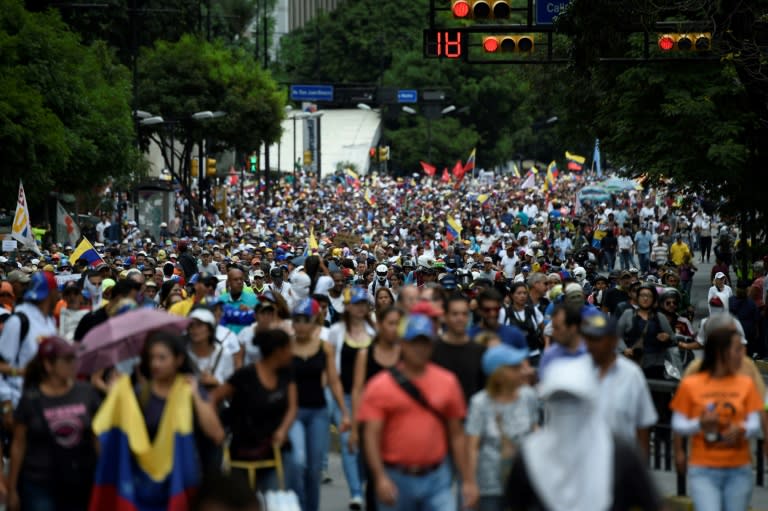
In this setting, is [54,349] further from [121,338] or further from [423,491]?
[423,491]

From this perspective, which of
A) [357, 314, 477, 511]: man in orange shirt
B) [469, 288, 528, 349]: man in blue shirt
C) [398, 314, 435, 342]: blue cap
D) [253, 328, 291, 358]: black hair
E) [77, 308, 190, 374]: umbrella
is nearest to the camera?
[357, 314, 477, 511]: man in orange shirt

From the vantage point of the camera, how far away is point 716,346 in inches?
323

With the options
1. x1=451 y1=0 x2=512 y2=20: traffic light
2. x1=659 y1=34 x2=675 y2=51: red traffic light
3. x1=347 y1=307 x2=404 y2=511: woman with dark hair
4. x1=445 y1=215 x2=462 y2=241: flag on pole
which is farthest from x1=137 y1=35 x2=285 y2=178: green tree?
x1=347 y1=307 x2=404 y2=511: woman with dark hair

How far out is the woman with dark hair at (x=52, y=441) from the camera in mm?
8086

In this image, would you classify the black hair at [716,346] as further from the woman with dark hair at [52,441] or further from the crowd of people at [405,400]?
the woman with dark hair at [52,441]

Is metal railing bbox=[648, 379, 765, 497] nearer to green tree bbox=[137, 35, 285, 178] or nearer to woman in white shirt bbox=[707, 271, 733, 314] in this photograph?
woman in white shirt bbox=[707, 271, 733, 314]

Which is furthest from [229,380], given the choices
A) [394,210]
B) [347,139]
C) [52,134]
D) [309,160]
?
[347,139]

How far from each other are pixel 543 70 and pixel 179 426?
30.5 m

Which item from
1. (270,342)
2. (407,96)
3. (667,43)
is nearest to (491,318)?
(270,342)

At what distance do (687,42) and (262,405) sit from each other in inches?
623

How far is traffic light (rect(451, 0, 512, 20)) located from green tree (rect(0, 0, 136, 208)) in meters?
14.7

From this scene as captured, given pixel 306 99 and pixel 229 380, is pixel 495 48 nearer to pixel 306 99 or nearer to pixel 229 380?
pixel 229 380

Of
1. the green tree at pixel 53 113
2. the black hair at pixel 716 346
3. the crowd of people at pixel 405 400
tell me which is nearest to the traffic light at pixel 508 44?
the crowd of people at pixel 405 400

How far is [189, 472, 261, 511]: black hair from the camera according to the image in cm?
468
